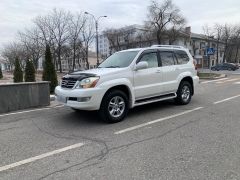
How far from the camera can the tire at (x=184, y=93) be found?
8.15 meters

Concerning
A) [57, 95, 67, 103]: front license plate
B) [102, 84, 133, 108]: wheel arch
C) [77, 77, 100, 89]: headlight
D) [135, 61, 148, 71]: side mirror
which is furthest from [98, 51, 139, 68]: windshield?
[57, 95, 67, 103]: front license plate

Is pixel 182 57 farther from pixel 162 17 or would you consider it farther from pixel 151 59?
pixel 162 17

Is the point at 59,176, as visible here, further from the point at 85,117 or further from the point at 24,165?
the point at 85,117

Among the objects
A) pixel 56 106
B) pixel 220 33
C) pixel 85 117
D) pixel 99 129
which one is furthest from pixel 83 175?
pixel 220 33

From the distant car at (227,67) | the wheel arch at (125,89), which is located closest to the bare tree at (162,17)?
the distant car at (227,67)

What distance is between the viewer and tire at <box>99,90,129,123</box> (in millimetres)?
6078

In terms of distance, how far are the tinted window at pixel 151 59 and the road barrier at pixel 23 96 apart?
156 inches

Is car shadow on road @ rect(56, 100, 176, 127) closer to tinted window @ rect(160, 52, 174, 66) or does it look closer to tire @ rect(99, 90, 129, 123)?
tire @ rect(99, 90, 129, 123)

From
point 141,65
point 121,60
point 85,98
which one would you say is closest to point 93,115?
point 85,98

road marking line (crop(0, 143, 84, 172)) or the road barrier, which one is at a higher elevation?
the road barrier

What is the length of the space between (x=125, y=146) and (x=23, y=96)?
5257 millimetres

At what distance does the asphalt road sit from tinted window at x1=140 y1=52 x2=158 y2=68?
1.39m

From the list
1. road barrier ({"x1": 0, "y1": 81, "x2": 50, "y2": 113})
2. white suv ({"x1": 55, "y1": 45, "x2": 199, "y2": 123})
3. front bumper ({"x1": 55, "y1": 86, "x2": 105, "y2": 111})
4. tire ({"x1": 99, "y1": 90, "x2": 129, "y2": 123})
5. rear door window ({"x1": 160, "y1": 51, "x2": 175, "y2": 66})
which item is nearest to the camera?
front bumper ({"x1": 55, "y1": 86, "x2": 105, "y2": 111})

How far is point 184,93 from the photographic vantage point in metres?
8.36
